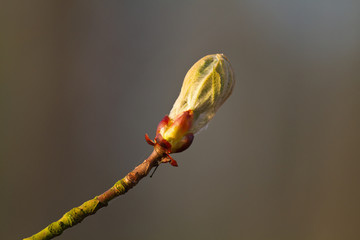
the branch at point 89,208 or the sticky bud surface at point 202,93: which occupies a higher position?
the sticky bud surface at point 202,93

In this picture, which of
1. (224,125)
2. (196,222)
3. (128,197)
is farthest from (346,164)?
(128,197)

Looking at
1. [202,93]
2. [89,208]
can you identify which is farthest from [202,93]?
[89,208]

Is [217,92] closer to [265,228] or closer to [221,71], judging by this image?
[221,71]

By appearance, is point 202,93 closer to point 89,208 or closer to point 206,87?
point 206,87

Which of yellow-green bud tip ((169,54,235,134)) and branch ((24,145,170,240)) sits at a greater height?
yellow-green bud tip ((169,54,235,134))

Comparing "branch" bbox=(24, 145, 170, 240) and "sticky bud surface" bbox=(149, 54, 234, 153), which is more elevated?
"sticky bud surface" bbox=(149, 54, 234, 153)

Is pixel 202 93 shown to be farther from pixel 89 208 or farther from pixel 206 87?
pixel 89 208

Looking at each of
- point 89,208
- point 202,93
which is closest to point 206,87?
point 202,93

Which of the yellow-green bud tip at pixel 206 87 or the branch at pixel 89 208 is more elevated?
the yellow-green bud tip at pixel 206 87
